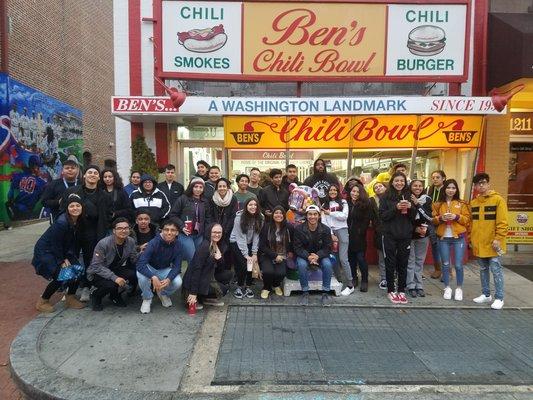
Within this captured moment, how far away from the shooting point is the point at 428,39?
25.1 feet

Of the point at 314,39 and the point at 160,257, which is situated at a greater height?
the point at 314,39

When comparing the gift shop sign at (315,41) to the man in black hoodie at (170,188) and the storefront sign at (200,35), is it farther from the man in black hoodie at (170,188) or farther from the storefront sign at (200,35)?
the man in black hoodie at (170,188)

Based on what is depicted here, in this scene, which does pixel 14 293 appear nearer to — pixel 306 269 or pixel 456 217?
pixel 306 269

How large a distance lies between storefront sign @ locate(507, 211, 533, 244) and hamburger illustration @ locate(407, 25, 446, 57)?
3.81m

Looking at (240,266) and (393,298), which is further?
(240,266)

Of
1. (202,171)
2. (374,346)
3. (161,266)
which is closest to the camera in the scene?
(374,346)

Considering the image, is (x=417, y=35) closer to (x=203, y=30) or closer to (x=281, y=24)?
(x=281, y=24)

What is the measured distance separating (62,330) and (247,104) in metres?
4.35

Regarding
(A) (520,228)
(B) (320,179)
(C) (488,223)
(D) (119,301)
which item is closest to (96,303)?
(D) (119,301)

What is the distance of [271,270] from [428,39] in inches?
209

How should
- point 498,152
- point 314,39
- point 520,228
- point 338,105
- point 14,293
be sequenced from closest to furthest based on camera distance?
1. point 14,293
2. point 338,105
3. point 314,39
4. point 498,152
5. point 520,228

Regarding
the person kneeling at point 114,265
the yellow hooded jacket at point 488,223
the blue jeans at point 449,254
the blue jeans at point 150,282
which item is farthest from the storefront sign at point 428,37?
the person kneeling at point 114,265

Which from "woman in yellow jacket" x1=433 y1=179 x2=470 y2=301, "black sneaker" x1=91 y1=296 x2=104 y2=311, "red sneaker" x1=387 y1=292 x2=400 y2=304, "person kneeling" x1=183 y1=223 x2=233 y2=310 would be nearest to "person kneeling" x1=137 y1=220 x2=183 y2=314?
"person kneeling" x1=183 y1=223 x2=233 y2=310

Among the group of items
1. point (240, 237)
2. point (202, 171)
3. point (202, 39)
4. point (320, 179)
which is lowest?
point (240, 237)
